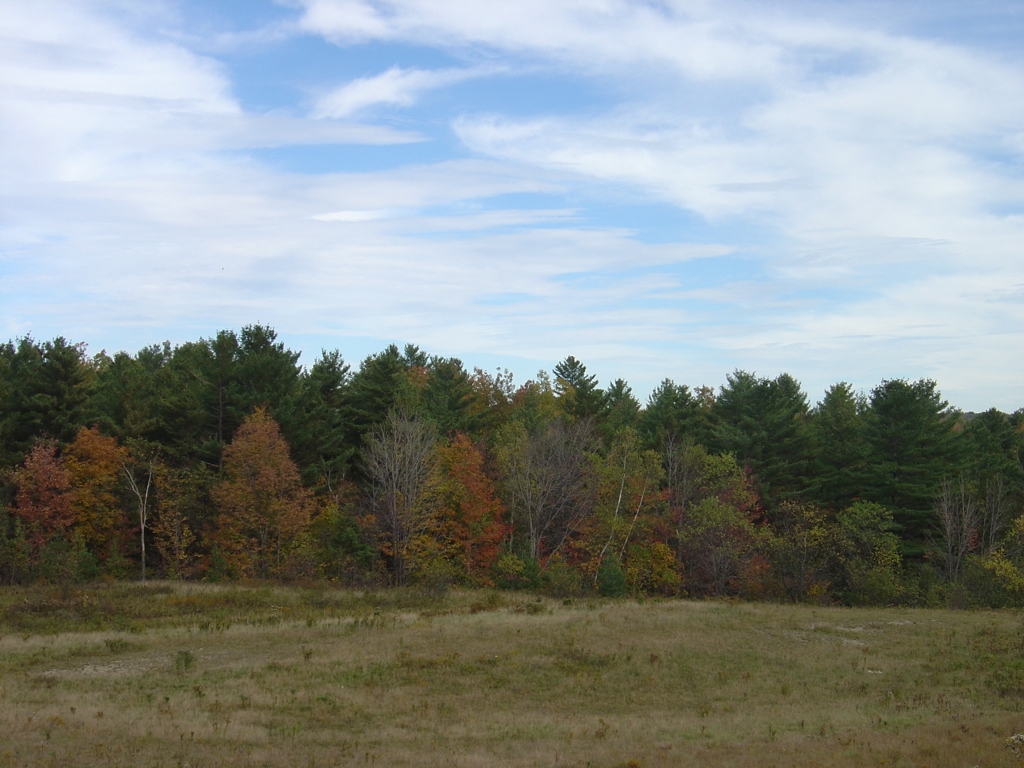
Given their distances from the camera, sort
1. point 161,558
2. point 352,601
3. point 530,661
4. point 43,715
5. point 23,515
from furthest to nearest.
Answer: point 161,558
point 23,515
point 352,601
point 530,661
point 43,715

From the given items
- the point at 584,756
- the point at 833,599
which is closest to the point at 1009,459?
the point at 833,599

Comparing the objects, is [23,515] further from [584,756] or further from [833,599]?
[833,599]

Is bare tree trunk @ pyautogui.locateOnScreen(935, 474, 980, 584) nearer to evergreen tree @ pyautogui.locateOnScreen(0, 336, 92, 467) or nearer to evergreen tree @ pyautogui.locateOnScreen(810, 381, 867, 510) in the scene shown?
evergreen tree @ pyautogui.locateOnScreen(810, 381, 867, 510)

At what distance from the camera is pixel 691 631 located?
2745cm

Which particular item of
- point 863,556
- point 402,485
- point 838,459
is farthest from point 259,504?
point 838,459

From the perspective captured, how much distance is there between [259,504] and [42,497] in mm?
11395

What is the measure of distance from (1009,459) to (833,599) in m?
23.6

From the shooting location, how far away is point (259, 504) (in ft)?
144

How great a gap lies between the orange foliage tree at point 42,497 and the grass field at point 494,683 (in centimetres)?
1029

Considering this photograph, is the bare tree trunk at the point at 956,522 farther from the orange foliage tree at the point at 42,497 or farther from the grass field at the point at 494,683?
the orange foliage tree at the point at 42,497

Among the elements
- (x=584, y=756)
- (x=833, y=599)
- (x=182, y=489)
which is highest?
(x=182, y=489)

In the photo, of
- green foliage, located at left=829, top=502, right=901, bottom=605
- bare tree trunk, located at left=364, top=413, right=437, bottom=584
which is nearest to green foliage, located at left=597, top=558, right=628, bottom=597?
bare tree trunk, located at left=364, top=413, right=437, bottom=584

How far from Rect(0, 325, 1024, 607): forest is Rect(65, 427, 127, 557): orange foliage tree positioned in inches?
5.1

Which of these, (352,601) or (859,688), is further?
(352,601)
